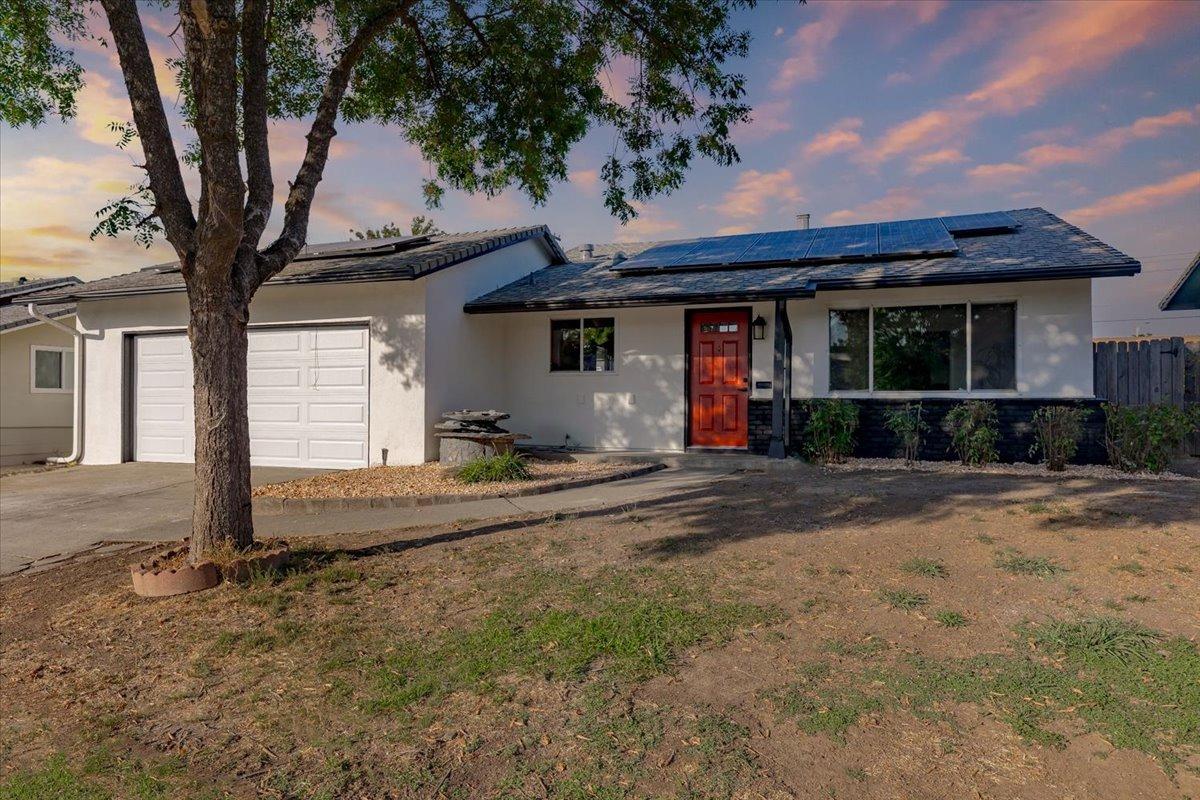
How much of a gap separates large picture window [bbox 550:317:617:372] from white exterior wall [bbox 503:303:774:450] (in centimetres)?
12

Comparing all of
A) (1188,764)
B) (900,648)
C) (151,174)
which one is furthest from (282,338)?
(1188,764)

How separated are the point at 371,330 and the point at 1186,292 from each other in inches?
592

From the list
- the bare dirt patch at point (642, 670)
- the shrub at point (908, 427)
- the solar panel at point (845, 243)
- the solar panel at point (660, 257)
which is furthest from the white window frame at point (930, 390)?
the bare dirt patch at point (642, 670)

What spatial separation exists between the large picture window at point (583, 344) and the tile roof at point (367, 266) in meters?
2.13

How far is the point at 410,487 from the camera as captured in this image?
8945 mm

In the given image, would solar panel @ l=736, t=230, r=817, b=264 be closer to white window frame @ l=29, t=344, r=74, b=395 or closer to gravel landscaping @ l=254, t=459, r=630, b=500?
gravel landscaping @ l=254, t=459, r=630, b=500

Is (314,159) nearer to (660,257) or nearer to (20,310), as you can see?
(660,257)

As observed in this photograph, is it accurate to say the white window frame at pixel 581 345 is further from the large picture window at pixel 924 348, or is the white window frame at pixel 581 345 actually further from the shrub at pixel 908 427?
the shrub at pixel 908 427

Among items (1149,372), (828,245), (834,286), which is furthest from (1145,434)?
(828,245)

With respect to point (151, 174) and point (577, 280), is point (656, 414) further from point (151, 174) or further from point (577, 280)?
point (151, 174)

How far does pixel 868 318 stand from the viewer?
11.2 m

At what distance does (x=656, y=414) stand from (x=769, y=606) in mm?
7924

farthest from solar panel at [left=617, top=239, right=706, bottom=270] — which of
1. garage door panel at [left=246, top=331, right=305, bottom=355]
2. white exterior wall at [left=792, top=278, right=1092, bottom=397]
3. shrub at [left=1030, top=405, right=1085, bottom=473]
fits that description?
shrub at [left=1030, top=405, right=1085, bottom=473]

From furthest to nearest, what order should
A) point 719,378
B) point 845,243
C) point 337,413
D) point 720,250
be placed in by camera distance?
point 720,250
point 845,243
point 719,378
point 337,413
